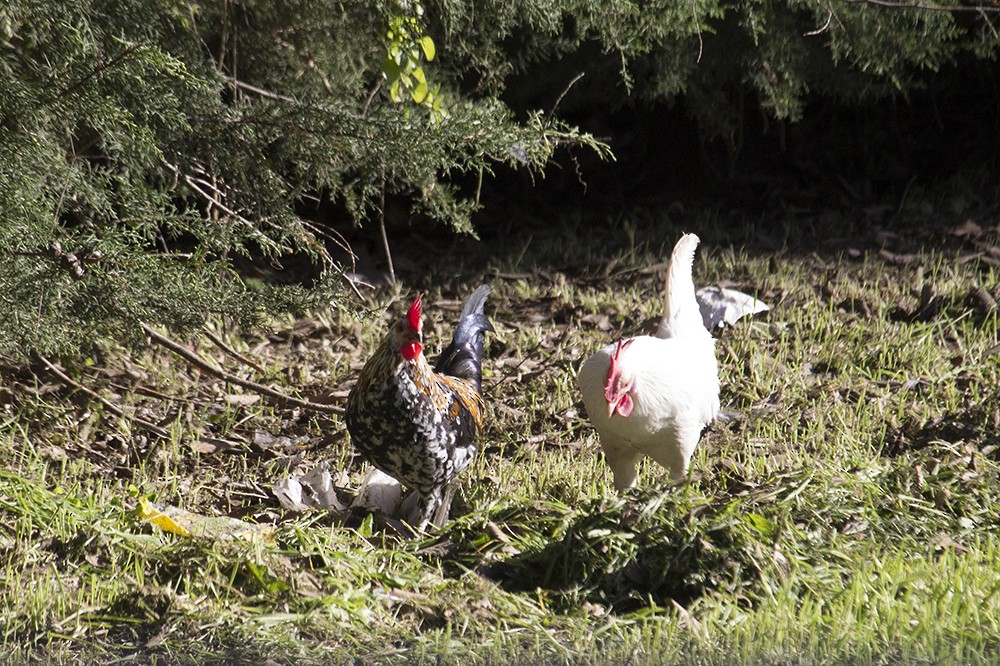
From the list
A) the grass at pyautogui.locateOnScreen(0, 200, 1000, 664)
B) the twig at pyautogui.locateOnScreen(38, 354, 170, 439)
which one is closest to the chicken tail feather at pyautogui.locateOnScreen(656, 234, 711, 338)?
the grass at pyautogui.locateOnScreen(0, 200, 1000, 664)

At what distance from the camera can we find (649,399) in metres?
3.96

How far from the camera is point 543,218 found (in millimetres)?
8320

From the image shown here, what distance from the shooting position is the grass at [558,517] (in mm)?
3076

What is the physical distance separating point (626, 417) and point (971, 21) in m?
4.57

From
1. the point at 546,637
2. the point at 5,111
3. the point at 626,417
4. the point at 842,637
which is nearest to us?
the point at 842,637

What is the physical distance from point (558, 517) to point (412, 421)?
2.17 ft

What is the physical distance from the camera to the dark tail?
4824mm

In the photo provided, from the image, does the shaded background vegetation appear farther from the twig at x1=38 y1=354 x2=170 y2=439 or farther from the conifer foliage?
the twig at x1=38 y1=354 x2=170 y2=439

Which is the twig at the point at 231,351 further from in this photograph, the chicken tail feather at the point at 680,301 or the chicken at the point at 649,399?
the chicken tail feather at the point at 680,301

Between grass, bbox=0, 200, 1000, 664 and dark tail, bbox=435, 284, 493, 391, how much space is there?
415 mm

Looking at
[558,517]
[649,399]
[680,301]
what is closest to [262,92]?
[680,301]

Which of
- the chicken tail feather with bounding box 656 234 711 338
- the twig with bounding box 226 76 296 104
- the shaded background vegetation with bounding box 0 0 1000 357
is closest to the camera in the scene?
the shaded background vegetation with bounding box 0 0 1000 357

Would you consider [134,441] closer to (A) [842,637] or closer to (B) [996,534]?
(A) [842,637]

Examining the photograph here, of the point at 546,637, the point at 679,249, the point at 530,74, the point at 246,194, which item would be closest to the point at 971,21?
the point at 530,74
